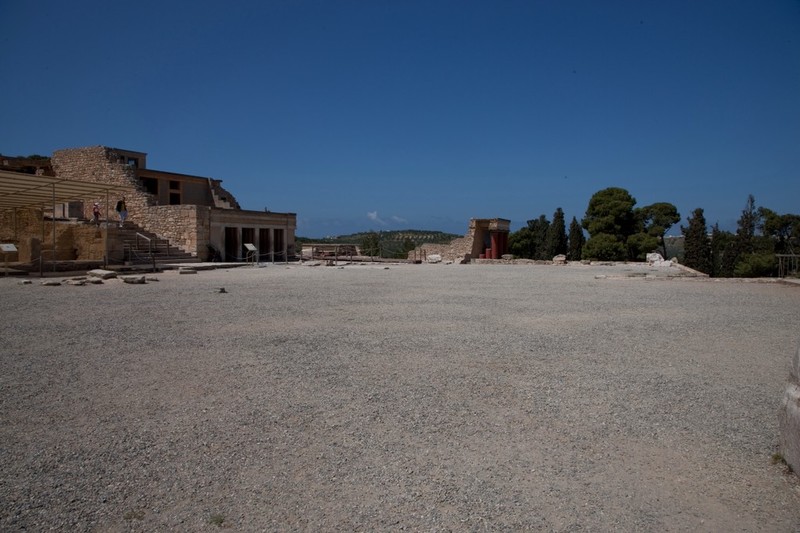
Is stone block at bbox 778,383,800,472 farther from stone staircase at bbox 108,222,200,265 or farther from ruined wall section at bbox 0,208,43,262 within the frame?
ruined wall section at bbox 0,208,43,262

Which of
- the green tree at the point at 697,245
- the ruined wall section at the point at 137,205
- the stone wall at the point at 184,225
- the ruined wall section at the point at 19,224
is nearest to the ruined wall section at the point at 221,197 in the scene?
the ruined wall section at the point at 137,205

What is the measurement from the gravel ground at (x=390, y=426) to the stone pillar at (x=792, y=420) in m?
0.12

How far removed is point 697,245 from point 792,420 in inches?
1597

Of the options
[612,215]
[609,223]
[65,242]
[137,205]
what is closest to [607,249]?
[609,223]

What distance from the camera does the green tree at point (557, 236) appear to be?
4322cm

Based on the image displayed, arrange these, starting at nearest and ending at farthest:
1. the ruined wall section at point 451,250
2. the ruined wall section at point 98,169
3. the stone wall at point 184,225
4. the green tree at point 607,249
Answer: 1. the stone wall at point 184,225
2. the ruined wall section at point 98,169
3. the ruined wall section at point 451,250
4. the green tree at point 607,249

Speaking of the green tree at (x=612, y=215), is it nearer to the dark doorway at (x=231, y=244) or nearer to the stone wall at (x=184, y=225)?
A: the dark doorway at (x=231, y=244)

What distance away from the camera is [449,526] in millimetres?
2525

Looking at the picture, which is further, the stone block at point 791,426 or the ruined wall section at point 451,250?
the ruined wall section at point 451,250

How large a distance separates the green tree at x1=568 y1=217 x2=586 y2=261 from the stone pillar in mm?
41043

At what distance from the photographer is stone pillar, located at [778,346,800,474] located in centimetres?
297

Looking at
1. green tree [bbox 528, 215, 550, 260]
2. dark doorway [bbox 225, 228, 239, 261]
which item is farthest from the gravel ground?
green tree [bbox 528, 215, 550, 260]

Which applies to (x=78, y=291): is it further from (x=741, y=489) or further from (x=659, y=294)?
(x=659, y=294)

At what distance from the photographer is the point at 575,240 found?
43344mm
